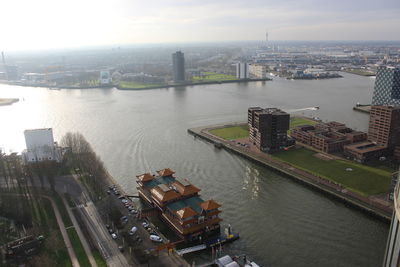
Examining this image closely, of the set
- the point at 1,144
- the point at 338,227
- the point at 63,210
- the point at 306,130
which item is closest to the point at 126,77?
the point at 1,144

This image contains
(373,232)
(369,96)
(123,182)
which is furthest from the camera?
(369,96)

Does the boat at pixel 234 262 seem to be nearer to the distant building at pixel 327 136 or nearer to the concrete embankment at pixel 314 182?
the concrete embankment at pixel 314 182

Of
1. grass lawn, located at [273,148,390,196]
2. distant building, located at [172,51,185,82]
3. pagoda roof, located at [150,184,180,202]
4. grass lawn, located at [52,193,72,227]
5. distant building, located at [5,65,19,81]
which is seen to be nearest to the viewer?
grass lawn, located at [52,193,72,227]

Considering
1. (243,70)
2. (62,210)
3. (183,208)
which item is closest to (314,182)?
(183,208)

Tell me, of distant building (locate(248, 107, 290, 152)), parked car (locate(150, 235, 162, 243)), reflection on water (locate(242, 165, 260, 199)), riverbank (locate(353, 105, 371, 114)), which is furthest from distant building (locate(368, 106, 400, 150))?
parked car (locate(150, 235, 162, 243))

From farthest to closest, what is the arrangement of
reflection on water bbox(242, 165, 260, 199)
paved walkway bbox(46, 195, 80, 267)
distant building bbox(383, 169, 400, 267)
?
reflection on water bbox(242, 165, 260, 199) < paved walkway bbox(46, 195, 80, 267) < distant building bbox(383, 169, 400, 267)

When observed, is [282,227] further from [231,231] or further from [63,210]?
[63,210]

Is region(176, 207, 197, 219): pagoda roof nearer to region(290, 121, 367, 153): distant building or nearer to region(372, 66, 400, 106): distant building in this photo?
region(290, 121, 367, 153): distant building
